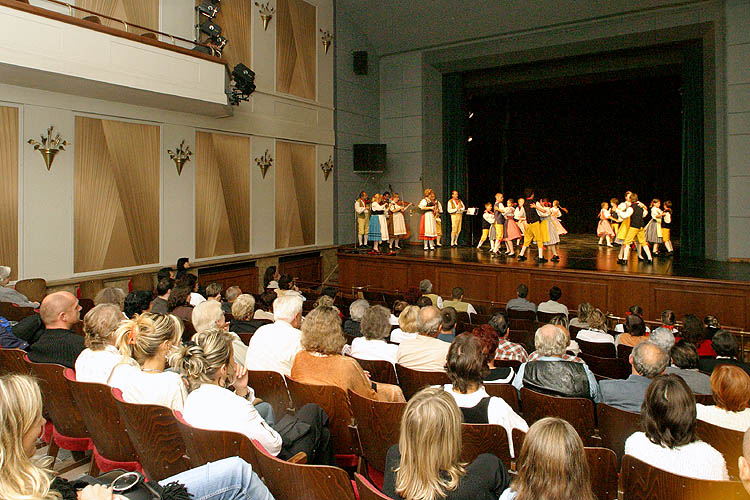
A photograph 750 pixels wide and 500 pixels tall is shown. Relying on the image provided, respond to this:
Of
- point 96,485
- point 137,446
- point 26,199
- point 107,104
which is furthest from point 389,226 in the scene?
point 96,485

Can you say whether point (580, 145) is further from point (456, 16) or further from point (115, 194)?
point (115, 194)

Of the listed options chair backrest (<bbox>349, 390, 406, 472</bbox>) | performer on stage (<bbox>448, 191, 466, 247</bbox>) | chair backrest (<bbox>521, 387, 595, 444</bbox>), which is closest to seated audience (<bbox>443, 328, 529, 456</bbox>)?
chair backrest (<bbox>349, 390, 406, 472</bbox>)

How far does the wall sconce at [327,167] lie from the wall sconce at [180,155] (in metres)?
3.83

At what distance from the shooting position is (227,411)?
86.4 inches

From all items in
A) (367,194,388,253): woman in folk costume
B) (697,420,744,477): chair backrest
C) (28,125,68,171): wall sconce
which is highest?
(28,125,68,171): wall sconce

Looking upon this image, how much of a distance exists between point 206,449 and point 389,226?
37.6 feet

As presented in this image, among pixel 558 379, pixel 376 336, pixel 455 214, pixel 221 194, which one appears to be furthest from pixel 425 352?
pixel 455 214

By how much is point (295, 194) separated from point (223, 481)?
1048 centimetres

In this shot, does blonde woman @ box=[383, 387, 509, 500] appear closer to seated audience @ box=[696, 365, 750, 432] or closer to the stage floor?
seated audience @ box=[696, 365, 750, 432]

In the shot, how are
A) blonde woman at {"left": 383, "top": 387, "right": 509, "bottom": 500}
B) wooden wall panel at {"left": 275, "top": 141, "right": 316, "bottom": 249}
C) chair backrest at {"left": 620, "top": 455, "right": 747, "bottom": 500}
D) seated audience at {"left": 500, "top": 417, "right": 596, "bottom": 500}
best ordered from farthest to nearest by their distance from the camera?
wooden wall panel at {"left": 275, "top": 141, "right": 316, "bottom": 249} → chair backrest at {"left": 620, "top": 455, "right": 747, "bottom": 500} → blonde woman at {"left": 383, "top": 387, "right": 509, "bottom": 500} → seated audience at {"left": 500, "top": 417, "right": 596, "bottom": 500}

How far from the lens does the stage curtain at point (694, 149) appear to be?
439 inches

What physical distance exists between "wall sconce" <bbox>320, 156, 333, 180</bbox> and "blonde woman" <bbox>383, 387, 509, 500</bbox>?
11.4 m

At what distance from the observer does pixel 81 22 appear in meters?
6.74

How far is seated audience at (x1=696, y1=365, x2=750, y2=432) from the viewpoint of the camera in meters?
2.58
